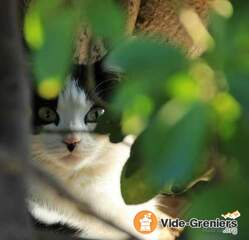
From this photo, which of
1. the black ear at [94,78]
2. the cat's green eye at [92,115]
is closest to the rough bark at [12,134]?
the black ear at [94,78]

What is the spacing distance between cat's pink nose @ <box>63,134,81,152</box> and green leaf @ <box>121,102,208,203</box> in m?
1.29

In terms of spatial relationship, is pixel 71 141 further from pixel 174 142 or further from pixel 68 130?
pixel 174 142

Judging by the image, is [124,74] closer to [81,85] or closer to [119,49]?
[119,49]

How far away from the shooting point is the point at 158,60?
492mm

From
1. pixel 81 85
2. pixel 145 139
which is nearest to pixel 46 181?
pixel 145 139

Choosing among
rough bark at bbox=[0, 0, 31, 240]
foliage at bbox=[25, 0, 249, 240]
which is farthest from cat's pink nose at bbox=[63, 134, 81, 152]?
rough bark at bbox=[0, 0, 31, 240]

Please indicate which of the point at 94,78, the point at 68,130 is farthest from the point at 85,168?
the point at 94,78

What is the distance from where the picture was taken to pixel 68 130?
1775 mm

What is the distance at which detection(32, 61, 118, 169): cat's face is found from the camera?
1.60m

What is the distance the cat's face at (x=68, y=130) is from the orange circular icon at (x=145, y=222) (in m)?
0.20

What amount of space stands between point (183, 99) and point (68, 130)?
130 centimetres

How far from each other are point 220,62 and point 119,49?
0.08 m

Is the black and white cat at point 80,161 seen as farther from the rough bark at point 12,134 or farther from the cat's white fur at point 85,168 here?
the rough bark at point 12,134

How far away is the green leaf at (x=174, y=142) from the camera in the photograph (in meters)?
0.46
